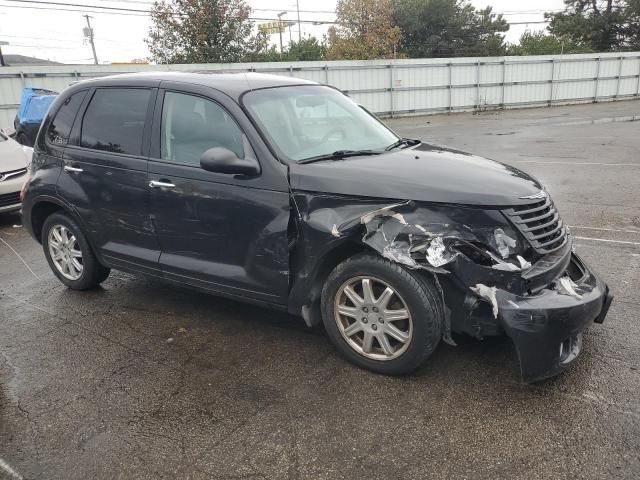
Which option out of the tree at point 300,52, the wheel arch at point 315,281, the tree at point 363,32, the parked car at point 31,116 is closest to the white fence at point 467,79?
the parked car at point 31,116

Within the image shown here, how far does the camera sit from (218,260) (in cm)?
382

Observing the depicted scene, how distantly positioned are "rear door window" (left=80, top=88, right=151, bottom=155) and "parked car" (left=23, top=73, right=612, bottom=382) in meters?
0.01

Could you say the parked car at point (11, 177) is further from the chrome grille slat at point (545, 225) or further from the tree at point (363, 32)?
the tree at point (363, 32)

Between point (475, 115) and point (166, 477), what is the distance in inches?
992

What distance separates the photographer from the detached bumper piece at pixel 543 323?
113 inches

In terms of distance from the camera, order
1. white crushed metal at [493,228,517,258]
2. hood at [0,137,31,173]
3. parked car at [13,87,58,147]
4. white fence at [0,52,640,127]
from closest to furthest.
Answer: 1. white crushed metal at [493,228,517,258]
2. hood at [0,137,31,173]
3. parked car at [13,87,58,147]
4. white fence at [0,52,640,127]

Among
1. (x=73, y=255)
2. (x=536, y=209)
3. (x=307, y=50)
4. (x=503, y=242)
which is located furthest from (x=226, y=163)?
(x=307, y=50)

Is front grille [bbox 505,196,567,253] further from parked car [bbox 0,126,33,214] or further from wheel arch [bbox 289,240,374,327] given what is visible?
parked car [bbox 0,126,33,214]

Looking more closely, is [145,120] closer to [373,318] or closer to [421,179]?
[421,179]

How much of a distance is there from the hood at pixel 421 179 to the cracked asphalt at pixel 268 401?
3.68 feet

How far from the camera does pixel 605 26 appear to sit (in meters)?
45.3

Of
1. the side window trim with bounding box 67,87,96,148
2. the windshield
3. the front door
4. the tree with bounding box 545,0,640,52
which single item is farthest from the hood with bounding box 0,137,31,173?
the tree with bounding box 545,0,640,52

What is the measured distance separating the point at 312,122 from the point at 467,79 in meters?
24.5

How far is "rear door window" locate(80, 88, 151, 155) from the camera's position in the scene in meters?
4.16
